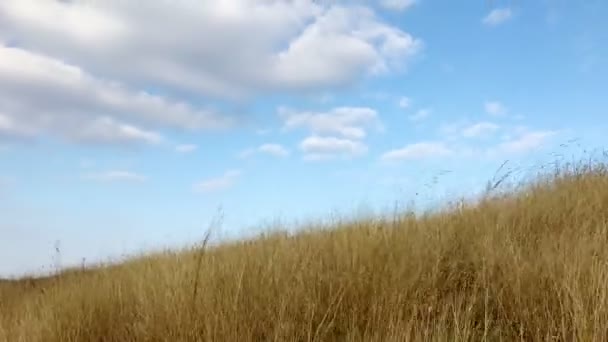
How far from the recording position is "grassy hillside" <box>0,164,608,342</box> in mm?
3078

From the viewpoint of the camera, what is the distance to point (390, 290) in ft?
11.4

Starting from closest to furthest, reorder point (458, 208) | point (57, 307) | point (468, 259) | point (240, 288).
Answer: point (240, 288), point (468, 259), point (57, 307), point (458, 208)

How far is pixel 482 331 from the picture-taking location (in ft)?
10.3

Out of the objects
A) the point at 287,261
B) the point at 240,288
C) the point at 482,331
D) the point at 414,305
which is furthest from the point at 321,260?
A: the point at 482,331

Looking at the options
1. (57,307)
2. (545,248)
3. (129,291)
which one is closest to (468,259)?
(545,248)

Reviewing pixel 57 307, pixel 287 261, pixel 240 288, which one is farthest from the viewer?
pixel 57 307

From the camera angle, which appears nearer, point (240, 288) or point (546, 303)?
point (546, 303)

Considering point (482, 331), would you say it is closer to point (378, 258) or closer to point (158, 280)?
point (378, 258)

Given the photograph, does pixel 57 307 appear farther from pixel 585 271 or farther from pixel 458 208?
pixel 585 271

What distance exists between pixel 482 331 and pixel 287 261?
4.87ft

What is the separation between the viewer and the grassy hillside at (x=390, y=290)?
3078mm

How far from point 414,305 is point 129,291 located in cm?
254

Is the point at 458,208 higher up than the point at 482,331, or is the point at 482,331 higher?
the point at 458,208

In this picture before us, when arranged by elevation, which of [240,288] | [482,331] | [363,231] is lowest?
[482,331]
